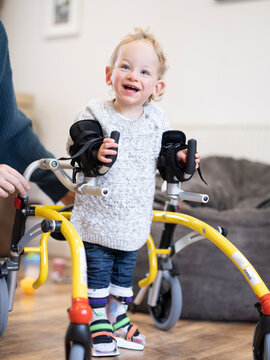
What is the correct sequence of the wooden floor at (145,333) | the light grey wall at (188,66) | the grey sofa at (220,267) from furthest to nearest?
1. the light grey wall at (188,66)
2. the grey sofa at (220,267)
3. the wooden floor at (145,333)

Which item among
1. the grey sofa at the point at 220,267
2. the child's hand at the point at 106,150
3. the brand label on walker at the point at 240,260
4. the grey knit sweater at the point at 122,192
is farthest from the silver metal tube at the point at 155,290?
the child's hand at the point at 106,150

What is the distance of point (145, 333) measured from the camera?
Answer: 1.73 meters

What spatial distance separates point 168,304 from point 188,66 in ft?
5.39

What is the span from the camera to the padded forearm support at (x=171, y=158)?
1381mm

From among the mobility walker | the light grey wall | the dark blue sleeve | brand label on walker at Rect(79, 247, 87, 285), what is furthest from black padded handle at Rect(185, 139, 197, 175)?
the light grey wall

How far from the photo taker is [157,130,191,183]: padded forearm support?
138cm

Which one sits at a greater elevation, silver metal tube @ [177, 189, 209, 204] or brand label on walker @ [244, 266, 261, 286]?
silver metal tube @ [177, 189, 209, 204]

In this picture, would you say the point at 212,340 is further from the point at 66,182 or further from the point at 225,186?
the point at 225,186

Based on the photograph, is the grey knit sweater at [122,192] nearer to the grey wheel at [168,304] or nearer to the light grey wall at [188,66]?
the grey wheel at [168,304]

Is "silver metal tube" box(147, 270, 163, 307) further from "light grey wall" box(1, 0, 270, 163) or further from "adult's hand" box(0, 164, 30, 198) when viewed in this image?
"light grey wall" box(1, 0, 270, 163)

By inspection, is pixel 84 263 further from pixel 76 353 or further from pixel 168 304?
pixel 168 304

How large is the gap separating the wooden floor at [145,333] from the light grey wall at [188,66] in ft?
3.76

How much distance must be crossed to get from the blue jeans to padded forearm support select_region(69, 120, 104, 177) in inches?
9.9

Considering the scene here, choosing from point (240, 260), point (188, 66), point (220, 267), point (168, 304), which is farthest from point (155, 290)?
point (188, 66)
